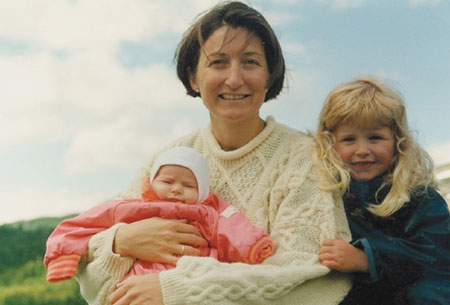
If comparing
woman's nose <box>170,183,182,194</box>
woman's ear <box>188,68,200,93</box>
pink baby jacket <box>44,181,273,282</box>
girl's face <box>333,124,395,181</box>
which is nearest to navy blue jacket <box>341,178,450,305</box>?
girl's face <box>333,124,395,181</box>

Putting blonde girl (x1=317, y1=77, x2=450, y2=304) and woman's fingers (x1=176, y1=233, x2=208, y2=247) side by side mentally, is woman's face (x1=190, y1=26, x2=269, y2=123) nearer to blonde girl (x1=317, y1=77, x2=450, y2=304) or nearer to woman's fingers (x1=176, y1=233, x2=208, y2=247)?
blonde girl (x1=317, y1=77, x2=450, y2=304)

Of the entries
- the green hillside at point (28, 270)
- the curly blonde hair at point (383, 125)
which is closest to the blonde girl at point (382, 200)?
the curly blonde hair at point (383, 125)

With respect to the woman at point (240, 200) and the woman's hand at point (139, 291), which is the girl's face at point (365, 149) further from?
the woman's hand at point (139, 291)

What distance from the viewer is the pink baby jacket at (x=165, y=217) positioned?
2.10 meters

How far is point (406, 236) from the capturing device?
230 centimetres

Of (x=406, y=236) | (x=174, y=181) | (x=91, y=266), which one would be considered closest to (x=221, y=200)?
(x=174, y=181)

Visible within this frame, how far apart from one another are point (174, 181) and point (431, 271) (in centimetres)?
123

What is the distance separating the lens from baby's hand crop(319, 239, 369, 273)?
80.7 inches

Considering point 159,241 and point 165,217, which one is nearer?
point 159,241

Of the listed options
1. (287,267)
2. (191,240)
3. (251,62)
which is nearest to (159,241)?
(191,240)

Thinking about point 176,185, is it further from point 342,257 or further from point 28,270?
point 28,270

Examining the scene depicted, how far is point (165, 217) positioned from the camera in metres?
2.26

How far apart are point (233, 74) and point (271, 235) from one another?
0.76m

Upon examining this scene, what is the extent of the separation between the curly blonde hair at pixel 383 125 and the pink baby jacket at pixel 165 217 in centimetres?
48
